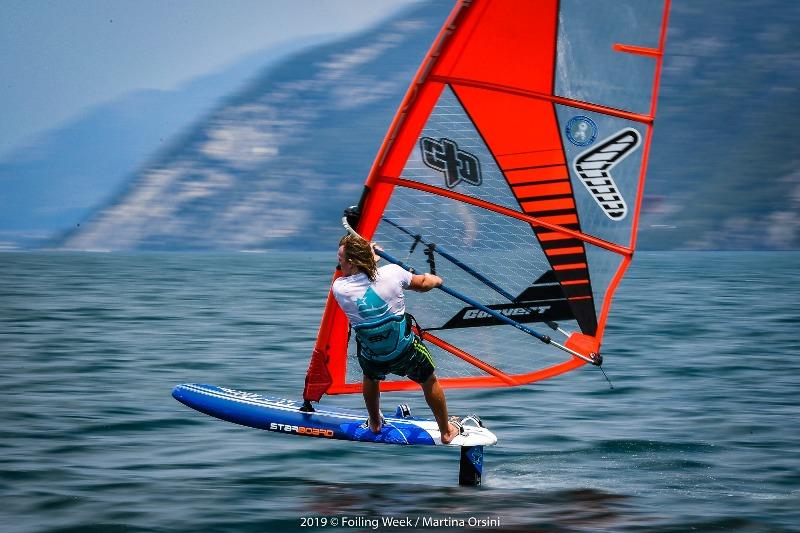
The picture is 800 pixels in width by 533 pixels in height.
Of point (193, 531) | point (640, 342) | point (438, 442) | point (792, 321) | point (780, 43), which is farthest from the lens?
point (780, 43)

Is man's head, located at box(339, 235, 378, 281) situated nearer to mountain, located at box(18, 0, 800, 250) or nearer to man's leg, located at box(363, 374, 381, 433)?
man's leg, located at box(363, 374, 381, 433)

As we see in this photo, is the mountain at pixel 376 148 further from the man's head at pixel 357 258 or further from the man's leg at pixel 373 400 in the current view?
the man's head at pixel 357 258

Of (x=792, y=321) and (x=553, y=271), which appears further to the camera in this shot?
(x=792, y=321)

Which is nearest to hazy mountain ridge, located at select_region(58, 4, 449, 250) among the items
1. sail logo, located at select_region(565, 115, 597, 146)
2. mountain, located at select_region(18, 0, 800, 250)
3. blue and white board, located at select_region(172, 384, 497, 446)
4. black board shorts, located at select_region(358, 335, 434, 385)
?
mountain, located at select_region(18, 0, 800, 250)

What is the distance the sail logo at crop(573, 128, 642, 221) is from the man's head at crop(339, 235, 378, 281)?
1.65 metres

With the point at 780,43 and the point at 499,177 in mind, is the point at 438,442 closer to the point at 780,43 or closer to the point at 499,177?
the point at 499,177

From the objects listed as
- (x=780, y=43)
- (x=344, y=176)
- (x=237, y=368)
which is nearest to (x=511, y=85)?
(x=237, y=368)

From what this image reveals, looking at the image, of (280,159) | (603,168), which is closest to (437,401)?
(603,168)

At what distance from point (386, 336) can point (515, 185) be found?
1.47 m

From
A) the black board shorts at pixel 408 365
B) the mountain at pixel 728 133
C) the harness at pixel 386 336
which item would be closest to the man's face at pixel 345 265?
the harness at pixel 386 336

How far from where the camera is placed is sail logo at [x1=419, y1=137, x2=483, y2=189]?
26.2ft

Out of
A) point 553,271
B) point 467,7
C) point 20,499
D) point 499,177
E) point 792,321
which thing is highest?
point 467,7

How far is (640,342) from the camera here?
16766 mm

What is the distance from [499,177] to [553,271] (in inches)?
31.5
